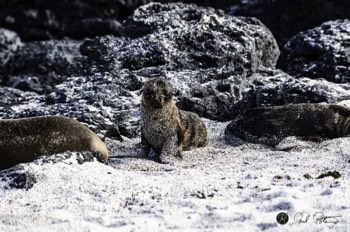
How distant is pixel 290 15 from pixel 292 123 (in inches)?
279

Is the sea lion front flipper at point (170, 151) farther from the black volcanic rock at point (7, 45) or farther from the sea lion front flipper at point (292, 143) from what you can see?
the black volcanic rock at point (7, 45)

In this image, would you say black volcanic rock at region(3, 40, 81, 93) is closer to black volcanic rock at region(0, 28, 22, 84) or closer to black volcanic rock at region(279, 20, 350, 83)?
black volcanic rock at region(0, 28, 22, 84)

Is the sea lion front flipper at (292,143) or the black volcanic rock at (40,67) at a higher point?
the sea lion front flipper at (292,143)

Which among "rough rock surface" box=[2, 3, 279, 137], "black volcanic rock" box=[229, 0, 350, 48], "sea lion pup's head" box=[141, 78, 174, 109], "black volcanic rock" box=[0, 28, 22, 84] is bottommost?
"black volcanic rock" box=[0, 28, 22, 84]

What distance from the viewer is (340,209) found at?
570 centimetres

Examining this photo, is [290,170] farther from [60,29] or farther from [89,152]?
[60,29]

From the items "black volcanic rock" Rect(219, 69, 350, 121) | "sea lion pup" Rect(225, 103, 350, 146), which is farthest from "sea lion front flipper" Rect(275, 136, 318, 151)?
"black volcanic rock" Rect(219, 69, 350, 121)

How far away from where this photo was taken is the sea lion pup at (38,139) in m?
7.75

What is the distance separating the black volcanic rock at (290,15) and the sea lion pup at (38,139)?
8263 millimetres

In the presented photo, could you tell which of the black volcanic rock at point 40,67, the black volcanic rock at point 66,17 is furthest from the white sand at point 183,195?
the black volcanic rock at point 66,17

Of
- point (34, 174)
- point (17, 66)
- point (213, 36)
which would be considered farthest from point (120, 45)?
point (34, 174)

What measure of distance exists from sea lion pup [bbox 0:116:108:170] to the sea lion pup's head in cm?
99

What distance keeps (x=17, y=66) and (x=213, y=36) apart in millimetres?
5317

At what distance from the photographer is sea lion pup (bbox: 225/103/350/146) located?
8.92m
